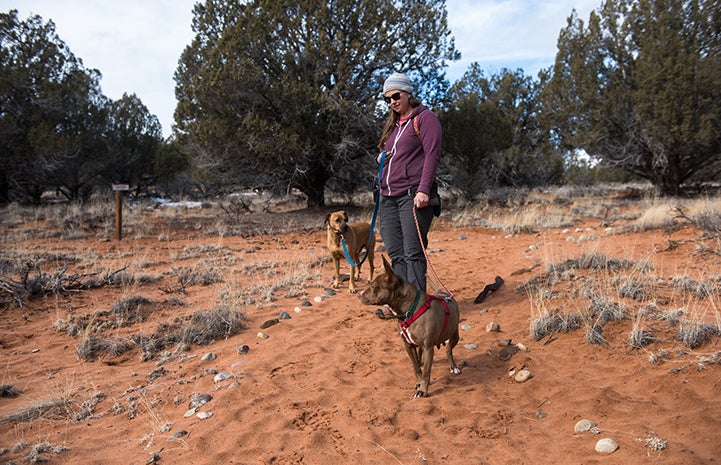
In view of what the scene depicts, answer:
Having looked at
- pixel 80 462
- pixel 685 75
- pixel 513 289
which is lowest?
pixel 80 462

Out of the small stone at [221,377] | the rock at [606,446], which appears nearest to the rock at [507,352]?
the rock at [606,446]

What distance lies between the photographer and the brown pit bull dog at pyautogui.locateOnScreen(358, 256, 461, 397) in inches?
119

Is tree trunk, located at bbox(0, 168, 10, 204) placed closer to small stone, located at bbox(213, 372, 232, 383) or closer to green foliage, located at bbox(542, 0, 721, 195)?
small stone, located at bbox(213, 372, 232, 383)

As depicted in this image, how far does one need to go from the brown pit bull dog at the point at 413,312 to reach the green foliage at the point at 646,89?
1424cm

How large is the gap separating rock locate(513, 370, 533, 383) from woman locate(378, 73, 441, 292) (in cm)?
101

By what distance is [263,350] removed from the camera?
414 centimetres

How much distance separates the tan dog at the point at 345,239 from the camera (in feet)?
20.3

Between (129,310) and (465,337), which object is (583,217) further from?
(129,310)

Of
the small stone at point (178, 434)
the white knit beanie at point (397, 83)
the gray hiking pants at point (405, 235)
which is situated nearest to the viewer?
the small stone at point (178, 434)

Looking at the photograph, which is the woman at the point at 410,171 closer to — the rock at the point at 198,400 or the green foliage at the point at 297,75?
the rock at the point at 198,400

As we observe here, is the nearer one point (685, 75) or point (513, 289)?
point (513, 289)

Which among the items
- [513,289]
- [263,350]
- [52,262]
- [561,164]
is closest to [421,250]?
[263,350]

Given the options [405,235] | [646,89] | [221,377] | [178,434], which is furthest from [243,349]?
[646,89]

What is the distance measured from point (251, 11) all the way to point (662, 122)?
13461mm
